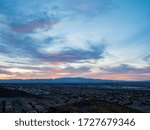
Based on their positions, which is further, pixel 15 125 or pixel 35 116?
pixel 35 116

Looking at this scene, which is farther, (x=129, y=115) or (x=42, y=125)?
(x=129, y=115)

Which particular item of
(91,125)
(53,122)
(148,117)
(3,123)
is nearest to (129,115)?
(148,117)

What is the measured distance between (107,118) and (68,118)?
754 millimetres

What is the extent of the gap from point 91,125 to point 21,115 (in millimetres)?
1500

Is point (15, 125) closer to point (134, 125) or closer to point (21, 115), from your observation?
point (21, 115)

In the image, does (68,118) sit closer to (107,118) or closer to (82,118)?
(82,118)

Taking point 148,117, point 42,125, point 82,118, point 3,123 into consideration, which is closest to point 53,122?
point 42,125

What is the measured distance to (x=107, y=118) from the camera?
544 cm

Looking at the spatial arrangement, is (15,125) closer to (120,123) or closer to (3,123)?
(3,123)

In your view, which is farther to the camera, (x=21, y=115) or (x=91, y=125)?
(x=21, y=115)

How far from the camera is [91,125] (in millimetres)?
5180

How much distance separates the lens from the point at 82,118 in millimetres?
5414

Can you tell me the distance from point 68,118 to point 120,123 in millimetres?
997

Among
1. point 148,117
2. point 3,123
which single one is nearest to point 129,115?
point 148,117
